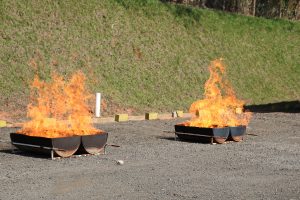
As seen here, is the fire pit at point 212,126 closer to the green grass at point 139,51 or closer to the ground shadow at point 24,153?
the ground shadow at point 24,153

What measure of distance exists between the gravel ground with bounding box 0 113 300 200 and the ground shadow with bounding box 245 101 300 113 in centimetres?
1245

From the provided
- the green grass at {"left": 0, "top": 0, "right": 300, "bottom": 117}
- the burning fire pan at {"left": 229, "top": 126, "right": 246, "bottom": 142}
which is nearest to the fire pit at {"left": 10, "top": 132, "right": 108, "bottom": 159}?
the burning fire pan at {"left": 229, "top": 126, "right": 246, "bottom": 142}

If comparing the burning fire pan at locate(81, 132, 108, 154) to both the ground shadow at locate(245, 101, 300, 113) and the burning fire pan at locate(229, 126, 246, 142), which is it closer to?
the burning fire pan at locate(229, 126, 246, 142)

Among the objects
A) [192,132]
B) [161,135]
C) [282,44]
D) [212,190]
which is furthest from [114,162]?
[282,44]

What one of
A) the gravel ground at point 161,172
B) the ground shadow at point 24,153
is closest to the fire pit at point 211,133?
the gravel ground at point 161,172

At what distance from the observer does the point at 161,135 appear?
19781mm

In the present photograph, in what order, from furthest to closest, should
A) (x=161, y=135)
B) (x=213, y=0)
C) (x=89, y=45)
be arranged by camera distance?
(x=213, y=0)
(x=89, y=45)
(x=161, y=135)

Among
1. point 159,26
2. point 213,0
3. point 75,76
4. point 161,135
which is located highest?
point 213,0

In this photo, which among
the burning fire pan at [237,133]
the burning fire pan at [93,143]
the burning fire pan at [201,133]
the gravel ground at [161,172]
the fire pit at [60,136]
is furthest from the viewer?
the burning fire pan at [237,133]

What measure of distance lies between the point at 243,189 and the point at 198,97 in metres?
19.7

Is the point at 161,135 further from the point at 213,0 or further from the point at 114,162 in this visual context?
the point at 213,0

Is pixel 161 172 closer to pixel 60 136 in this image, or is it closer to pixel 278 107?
pixel 60 136

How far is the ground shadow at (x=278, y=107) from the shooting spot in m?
31.4

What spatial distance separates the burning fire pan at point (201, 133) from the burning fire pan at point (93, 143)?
154 inches
